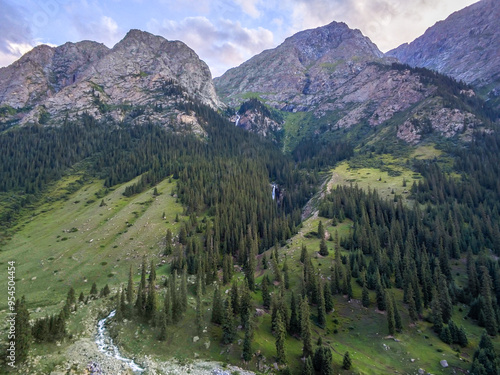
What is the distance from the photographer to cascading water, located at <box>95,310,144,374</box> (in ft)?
167

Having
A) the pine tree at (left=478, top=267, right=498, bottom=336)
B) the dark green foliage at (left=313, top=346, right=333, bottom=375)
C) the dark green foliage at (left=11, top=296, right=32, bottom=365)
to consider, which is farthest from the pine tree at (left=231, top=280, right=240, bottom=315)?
the pine tree at (left=478, top=267, right=498, bottom=336)

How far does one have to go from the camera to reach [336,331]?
71.3 metres

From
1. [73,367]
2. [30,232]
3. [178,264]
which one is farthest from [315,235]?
[30,232]

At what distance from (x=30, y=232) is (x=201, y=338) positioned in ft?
351

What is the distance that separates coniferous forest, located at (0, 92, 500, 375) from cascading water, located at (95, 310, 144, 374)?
388 centimetres

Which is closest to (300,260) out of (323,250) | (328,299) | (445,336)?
(323,250)

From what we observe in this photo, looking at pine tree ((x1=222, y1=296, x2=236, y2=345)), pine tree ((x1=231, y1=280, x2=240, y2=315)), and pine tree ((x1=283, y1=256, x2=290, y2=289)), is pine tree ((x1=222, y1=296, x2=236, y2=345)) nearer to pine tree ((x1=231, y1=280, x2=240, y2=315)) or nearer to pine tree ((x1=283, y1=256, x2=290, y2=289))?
pine tree ((x1=231, y1=280, x2=240, y2=315))

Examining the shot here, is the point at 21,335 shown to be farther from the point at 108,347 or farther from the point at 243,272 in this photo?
the point at 243,272

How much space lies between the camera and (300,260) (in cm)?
10362

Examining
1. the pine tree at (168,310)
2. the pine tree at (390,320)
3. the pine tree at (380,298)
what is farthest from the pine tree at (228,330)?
the pine tree at (380,298)

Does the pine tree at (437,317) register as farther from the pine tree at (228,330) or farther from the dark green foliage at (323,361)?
the pine tree at (228,330)

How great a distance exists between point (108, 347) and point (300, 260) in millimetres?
65910

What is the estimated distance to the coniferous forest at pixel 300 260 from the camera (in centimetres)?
6388

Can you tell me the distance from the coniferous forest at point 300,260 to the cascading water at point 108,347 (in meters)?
3.88
